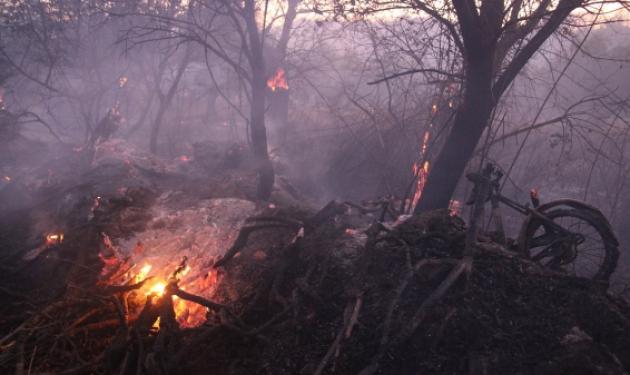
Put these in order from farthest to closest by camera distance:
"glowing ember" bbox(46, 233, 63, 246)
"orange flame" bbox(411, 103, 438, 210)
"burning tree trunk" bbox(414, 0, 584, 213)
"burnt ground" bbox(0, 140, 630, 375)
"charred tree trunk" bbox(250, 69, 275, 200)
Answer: "charred tree trunk" bbox(250, 69, 275, 200) → "orange flame" bbox(411, 103, 438, 210) → "glowing ember" bbox(46, 233, 63, 246) → "burning tree trunk" bbox(414, 0, 584, 213) → "burnt ground" bbox(0, 140, 630, 375)

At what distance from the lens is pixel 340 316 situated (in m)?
3.62

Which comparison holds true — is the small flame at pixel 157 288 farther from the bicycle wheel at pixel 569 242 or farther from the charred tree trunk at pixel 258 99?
the charred tree trunk at pixel 258 99

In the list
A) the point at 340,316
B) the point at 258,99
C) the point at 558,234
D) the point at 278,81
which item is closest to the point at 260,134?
the point at 258,99

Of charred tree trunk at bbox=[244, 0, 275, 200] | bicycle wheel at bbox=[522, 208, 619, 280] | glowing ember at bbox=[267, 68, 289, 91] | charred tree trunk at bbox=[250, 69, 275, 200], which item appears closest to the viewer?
bicycle wheel at bbox=[522, 208, 619, 280]

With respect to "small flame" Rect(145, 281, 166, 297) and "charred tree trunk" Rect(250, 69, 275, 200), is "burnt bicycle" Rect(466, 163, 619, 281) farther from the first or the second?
"charred tree trunk" Rect(250, 69, 275, 200)

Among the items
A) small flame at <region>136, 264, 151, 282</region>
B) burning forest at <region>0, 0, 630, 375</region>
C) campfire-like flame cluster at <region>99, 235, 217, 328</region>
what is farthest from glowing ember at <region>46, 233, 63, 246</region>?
small flame at <region>136, 264, 151, 282</region>

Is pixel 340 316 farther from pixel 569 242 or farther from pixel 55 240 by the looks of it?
pixel 55 240

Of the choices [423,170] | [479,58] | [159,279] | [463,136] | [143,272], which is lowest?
[143,272]

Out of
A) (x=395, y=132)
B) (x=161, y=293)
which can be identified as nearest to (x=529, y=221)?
(x=161, y=293)

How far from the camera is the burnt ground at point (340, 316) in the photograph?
3.12m

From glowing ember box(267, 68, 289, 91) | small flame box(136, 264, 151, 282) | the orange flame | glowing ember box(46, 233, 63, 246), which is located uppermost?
glowing ember box(267, 68, 289, 91)

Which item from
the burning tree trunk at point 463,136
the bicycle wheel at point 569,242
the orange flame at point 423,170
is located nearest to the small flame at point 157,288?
the burning tree trunk at point 463,136

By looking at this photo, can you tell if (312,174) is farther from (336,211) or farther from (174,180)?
(336,211)

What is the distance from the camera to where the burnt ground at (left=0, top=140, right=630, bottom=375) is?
Answer: 3.12m
